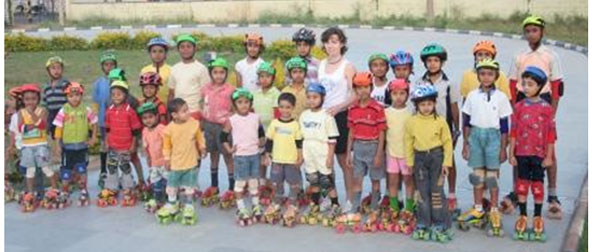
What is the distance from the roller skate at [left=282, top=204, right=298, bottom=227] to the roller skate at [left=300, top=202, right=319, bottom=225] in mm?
65

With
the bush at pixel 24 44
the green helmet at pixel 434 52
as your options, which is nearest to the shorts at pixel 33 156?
the green helmet at pixel 434 52

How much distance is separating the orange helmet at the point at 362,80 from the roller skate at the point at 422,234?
113 cm

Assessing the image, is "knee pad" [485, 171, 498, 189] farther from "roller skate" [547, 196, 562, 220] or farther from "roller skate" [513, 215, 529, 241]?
"roller skate" [547, 196, 562, 220]

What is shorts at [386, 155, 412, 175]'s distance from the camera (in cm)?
596

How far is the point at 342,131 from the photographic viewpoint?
6.29m

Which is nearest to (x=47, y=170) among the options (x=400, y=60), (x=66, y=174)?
(x=66, y=174)

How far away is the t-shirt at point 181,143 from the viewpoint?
6.27 metres

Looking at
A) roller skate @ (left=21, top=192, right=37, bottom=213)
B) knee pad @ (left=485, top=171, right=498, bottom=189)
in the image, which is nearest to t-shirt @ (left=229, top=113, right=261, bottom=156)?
knee pad @ (left=485, top=171, right=498, bottom=189)

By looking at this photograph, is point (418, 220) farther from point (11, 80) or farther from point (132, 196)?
point (11, 80)

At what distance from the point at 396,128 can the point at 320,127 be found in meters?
0.59

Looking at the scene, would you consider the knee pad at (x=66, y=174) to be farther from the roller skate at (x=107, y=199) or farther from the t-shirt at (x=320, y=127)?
the t-shirt at (x=320, y=127)

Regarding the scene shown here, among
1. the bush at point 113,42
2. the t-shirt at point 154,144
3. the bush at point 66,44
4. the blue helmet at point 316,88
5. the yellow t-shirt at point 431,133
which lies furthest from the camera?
the bush at point 66,44

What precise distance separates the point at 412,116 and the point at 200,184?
264cm
